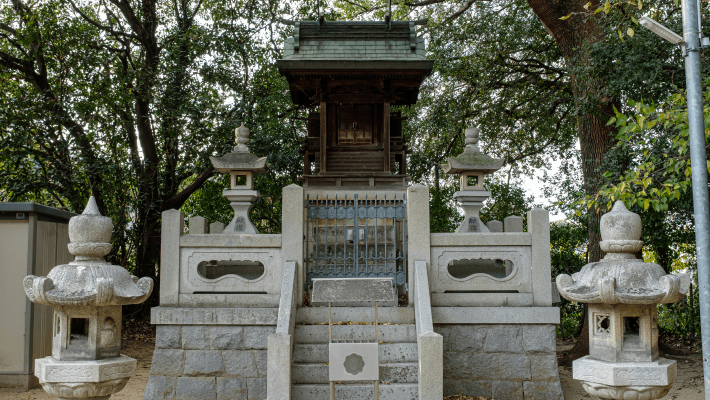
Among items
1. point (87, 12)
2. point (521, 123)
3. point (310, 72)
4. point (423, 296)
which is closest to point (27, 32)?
point (87, 12)

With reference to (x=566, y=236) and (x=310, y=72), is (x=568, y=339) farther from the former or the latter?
(x=310, y=72)

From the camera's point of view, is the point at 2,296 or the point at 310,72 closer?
the point at 2,296

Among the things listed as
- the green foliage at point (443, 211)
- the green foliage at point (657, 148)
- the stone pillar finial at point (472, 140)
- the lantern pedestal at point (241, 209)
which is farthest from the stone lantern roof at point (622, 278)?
the green foliage at point (443, 211)

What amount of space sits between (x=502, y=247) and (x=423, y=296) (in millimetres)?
1352

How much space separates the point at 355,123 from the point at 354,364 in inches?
244

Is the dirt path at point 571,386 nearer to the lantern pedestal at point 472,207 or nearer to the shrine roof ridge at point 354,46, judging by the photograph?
the lantern pedestal at point 472,207

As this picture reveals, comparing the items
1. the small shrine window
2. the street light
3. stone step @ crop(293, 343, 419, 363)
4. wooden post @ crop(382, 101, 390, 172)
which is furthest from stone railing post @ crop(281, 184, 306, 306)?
the street light

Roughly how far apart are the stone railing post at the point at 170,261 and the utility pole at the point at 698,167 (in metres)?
5.75

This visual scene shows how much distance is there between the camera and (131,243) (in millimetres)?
Result: 13297

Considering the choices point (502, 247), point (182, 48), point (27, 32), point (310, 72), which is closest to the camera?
point (502, 247)

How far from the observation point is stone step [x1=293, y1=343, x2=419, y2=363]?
649 centimetres

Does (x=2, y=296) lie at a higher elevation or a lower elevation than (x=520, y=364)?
higher

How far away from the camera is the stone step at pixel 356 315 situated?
22.9ft

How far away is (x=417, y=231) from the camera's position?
23.8ft
